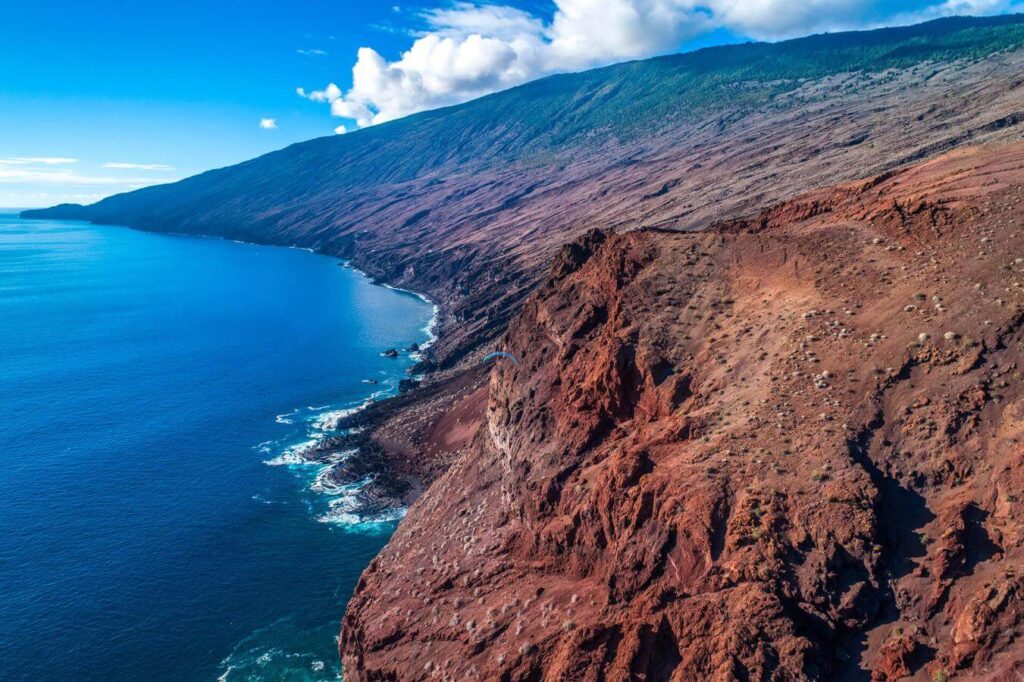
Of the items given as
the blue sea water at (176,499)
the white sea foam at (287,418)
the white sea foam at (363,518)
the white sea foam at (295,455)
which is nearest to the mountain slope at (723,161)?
the white sea foam at (287,418)

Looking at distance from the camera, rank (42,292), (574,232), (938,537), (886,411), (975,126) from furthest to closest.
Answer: (42,292), (574,232), (975,126), (886,411), (938,537)

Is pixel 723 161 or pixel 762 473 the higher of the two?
pixel 723 161

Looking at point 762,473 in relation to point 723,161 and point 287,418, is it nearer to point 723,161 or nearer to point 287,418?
point 287,418

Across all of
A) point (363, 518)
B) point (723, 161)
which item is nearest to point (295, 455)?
point (363, 518)

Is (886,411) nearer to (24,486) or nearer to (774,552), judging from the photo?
(774,552)

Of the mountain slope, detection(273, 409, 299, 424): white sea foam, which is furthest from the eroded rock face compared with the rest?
the mountain slope

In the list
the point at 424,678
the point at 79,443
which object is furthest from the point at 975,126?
the point at 79,443

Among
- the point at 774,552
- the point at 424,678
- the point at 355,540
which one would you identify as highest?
the point at 774,552

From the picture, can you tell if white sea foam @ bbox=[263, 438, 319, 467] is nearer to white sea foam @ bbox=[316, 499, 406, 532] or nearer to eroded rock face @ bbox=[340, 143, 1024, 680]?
white sea foam @ bbox=[316, 499, 406, 532]
